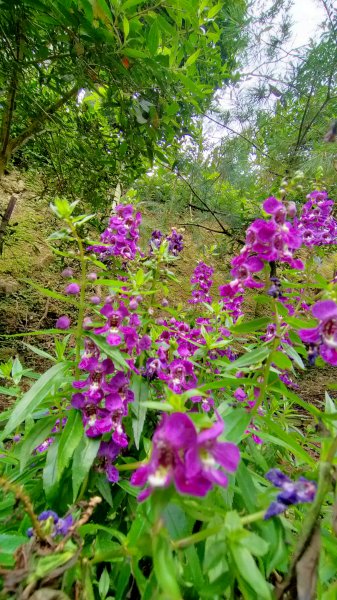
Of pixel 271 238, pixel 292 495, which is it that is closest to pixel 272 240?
pixel 271 238

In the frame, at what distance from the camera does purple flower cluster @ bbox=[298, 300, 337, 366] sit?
1.97 feet

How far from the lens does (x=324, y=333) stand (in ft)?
2.07

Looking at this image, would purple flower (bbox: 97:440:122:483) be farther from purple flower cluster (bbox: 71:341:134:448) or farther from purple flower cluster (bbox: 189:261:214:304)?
purple flower cluster (bbox: 189:261:214:304)

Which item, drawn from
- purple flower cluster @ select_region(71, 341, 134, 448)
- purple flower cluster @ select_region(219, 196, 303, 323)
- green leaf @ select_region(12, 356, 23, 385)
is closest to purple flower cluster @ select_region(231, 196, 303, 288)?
purple flower cluster @ select_region(219, 196, 303, 323)

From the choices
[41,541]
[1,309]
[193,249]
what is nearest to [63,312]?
[1,309]

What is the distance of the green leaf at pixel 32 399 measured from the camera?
879mm

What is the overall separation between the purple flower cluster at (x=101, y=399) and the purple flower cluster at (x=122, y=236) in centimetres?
68

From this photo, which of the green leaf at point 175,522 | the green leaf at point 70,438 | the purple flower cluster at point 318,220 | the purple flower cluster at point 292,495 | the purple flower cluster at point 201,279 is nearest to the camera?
the purple flower cluster at point 292,495

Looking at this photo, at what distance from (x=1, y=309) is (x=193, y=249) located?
9.32ft

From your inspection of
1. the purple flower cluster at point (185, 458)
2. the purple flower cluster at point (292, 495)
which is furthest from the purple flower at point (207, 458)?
the purple flower cluster at point (292, 495)

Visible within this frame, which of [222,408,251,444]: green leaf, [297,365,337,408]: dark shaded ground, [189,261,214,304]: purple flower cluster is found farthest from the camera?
[297,365,337,408]: dark shaded ground

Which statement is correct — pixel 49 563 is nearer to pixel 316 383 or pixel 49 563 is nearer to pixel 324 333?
pixel 324 333

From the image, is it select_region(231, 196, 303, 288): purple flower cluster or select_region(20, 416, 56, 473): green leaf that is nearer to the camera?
select_region(231, 196, 303, 288): purple flower cluster

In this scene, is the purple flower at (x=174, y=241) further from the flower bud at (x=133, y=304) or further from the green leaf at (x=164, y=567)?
the green leaf at (x=164, y=567)
